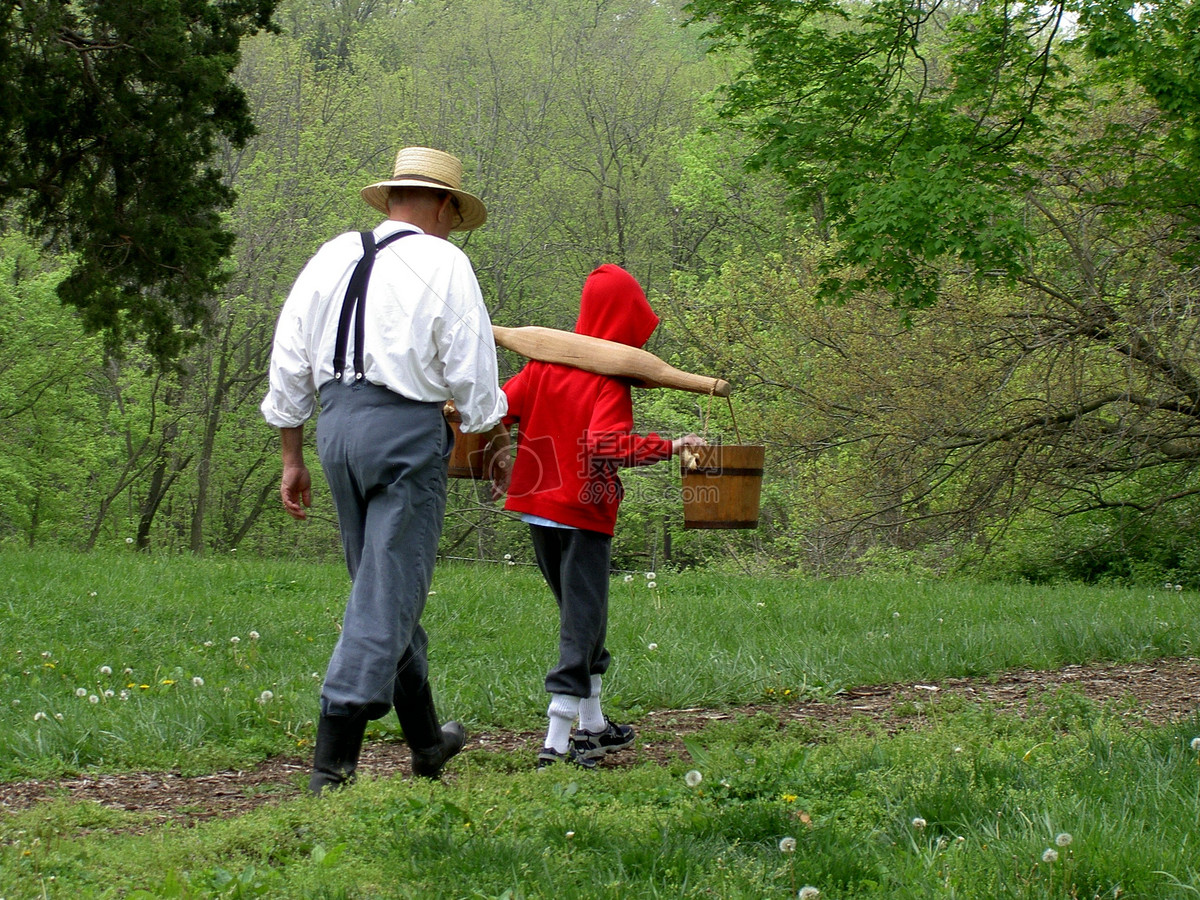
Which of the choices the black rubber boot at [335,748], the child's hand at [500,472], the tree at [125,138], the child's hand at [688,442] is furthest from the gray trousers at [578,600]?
the tree at [125,138]

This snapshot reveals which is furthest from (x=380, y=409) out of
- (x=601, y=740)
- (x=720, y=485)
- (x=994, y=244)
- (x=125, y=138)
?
(x=125, y=138)

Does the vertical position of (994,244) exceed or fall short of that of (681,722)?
it exceeds it

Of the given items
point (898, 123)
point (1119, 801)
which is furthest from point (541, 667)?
point (898, 123)

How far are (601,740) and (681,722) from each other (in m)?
0.62

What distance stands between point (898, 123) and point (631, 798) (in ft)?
17.0

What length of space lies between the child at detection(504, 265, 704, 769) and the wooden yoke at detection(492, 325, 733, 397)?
4cm

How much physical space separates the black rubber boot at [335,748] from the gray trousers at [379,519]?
5 centimetres

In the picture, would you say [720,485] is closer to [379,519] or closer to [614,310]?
[614,310]

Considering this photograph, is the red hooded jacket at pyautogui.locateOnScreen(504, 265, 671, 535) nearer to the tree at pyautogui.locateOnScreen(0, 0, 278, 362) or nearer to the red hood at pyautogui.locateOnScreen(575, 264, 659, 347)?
the red hood at pyautogui.locateOnScreen(575, 264, 659, 347)

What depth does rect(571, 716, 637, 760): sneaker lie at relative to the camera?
4.29 meters

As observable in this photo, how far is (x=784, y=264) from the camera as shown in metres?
19.6

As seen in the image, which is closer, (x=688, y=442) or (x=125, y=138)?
(x=688, y=442)

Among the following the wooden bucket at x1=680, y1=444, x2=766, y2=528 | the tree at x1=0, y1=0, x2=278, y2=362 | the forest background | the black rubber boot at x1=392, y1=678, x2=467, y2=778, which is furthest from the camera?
the tree at x1=0, y1=0, x2=278, y2=362

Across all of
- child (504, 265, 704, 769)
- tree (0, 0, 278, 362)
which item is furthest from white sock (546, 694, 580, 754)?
tree (0, 0, 278, 362)
